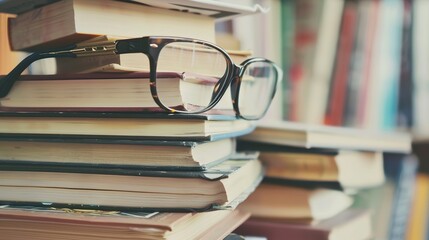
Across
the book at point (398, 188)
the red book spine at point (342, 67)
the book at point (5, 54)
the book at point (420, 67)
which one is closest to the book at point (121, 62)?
the book at point (5, 54)

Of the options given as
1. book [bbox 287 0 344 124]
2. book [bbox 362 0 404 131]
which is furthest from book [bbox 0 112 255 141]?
book [bbox 362 0 404 131]

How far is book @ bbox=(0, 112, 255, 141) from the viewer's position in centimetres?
50

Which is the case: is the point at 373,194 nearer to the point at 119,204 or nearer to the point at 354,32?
the point at 354,32

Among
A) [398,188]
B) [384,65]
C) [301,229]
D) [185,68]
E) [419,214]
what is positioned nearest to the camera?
[185,68]

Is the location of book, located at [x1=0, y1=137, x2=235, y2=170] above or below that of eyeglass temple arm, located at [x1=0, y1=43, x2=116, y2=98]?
below

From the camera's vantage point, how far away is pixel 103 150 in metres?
0.52

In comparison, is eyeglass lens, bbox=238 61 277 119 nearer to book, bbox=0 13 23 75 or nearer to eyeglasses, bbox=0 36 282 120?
eyeglasses, bbox=0 36 282 120

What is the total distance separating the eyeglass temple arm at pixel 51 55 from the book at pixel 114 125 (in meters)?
0.03

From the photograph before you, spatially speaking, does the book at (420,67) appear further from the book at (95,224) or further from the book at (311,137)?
the book at (95,224)

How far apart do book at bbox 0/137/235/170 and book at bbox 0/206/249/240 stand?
0.14ft

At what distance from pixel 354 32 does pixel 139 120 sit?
2.52 ft

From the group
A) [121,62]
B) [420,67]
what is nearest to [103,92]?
[121,62]

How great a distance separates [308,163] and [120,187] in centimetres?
28

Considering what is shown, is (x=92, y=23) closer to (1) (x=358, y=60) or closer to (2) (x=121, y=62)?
(2) (x=121, y=62)
